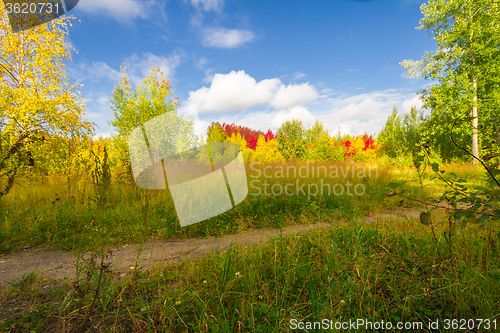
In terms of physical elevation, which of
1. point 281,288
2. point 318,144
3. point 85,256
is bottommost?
point 85,256

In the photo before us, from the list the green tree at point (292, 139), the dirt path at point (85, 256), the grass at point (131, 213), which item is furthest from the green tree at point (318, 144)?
the dirt path at point (85, 256)

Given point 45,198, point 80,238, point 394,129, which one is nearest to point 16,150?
point 45,198

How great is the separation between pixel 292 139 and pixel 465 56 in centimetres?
1259

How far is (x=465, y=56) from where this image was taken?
44.7 ft

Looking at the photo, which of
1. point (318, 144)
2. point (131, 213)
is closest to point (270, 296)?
point (131, 213)

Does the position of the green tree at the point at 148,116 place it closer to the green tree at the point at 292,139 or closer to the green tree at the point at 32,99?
the green tree at the point at 32,99

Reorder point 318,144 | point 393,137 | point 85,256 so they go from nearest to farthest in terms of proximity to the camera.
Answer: point 85,256
point 318,144
point 393,137

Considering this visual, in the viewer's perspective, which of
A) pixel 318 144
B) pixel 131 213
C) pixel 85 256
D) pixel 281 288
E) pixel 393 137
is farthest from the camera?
pixel 393 137

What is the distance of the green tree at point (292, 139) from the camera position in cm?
1334

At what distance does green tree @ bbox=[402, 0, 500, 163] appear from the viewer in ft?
39.9

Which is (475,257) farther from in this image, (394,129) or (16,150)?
(394,129)

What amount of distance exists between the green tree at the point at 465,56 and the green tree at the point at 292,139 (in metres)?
8.40

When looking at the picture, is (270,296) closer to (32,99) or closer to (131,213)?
(131,213)

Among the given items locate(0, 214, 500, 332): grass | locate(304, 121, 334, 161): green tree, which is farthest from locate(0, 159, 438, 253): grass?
locate(304, 121, 334, 161): green tree
